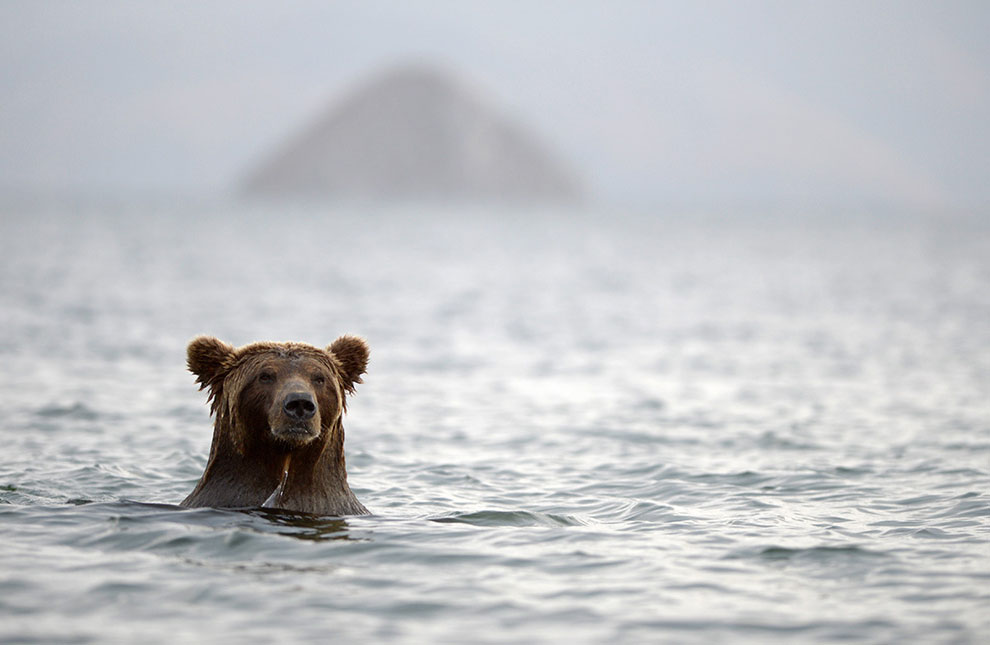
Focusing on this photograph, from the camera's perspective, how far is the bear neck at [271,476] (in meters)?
9.65

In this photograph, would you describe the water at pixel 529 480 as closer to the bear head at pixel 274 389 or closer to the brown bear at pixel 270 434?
the brown bear at pixel 270 434


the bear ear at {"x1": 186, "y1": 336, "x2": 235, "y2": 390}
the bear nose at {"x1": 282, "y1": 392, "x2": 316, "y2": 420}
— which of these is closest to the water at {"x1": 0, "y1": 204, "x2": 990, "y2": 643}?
the bear nose at {"x1": 282, "y1": 392, "x2": 316, "y2": 420}

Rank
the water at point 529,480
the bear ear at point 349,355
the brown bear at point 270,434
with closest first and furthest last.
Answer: the water at point 529,480 < the brown bear at point 270,434 < the bear ear at point 349,355

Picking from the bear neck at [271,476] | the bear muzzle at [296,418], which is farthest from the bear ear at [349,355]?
the bear muzzle at [296,418]

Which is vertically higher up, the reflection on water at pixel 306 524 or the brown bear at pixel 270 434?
the brown bear at pixel 270 434

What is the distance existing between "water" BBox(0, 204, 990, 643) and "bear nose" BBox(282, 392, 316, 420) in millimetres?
882

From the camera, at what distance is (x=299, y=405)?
9.09 metres

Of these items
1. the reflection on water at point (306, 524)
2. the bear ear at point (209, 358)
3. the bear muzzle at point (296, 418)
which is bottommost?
the reflection on water at point (306, 524)

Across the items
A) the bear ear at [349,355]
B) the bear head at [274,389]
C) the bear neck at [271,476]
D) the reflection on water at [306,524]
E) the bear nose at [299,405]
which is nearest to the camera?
the bear nose at [299,405]

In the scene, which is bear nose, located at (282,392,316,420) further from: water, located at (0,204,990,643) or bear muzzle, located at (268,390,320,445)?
water, located at (0,204,990,643)

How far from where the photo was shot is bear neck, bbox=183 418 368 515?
965 cm

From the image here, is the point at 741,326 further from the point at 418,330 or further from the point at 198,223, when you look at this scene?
the point at 198,223

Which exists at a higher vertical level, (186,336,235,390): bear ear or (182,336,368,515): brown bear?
(186,336,235,390): bear ear

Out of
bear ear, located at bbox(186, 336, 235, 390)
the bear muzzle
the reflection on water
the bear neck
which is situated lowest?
the reflection on water
